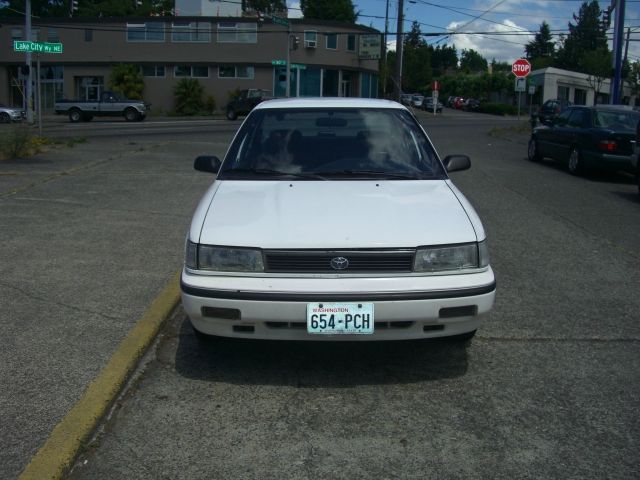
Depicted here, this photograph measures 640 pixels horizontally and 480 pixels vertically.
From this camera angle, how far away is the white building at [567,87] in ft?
228

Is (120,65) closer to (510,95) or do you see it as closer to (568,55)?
(510,95)

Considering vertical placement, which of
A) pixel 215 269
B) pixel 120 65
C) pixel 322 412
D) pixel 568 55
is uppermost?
pixel 568 55

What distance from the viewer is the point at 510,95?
82625 mm

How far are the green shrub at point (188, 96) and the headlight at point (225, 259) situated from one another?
48138 mm

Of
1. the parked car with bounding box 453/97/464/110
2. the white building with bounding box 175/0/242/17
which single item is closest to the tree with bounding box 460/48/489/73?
the parked car with bounding box 453/97/464/110

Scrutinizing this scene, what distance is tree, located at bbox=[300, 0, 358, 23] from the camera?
87938mm

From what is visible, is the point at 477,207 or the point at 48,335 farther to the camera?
the point at 477,207

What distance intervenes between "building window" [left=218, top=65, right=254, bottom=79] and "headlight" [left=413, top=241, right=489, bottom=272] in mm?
50906

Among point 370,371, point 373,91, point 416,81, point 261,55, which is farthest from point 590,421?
point 416,81

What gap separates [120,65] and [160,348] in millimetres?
50134

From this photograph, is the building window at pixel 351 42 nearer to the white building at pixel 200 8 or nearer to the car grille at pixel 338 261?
the white building at pixel 200 8

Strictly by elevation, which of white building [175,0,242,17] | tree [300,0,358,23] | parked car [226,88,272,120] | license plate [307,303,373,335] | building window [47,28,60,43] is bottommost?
license plate [307,303,373,335]

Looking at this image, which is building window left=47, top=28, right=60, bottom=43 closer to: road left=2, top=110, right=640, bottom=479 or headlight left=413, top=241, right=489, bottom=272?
road left=2, top=110, right=640, bottom=479

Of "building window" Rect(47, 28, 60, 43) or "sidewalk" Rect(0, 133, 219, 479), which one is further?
"building window" Rect(47, 28, 60, 43)
